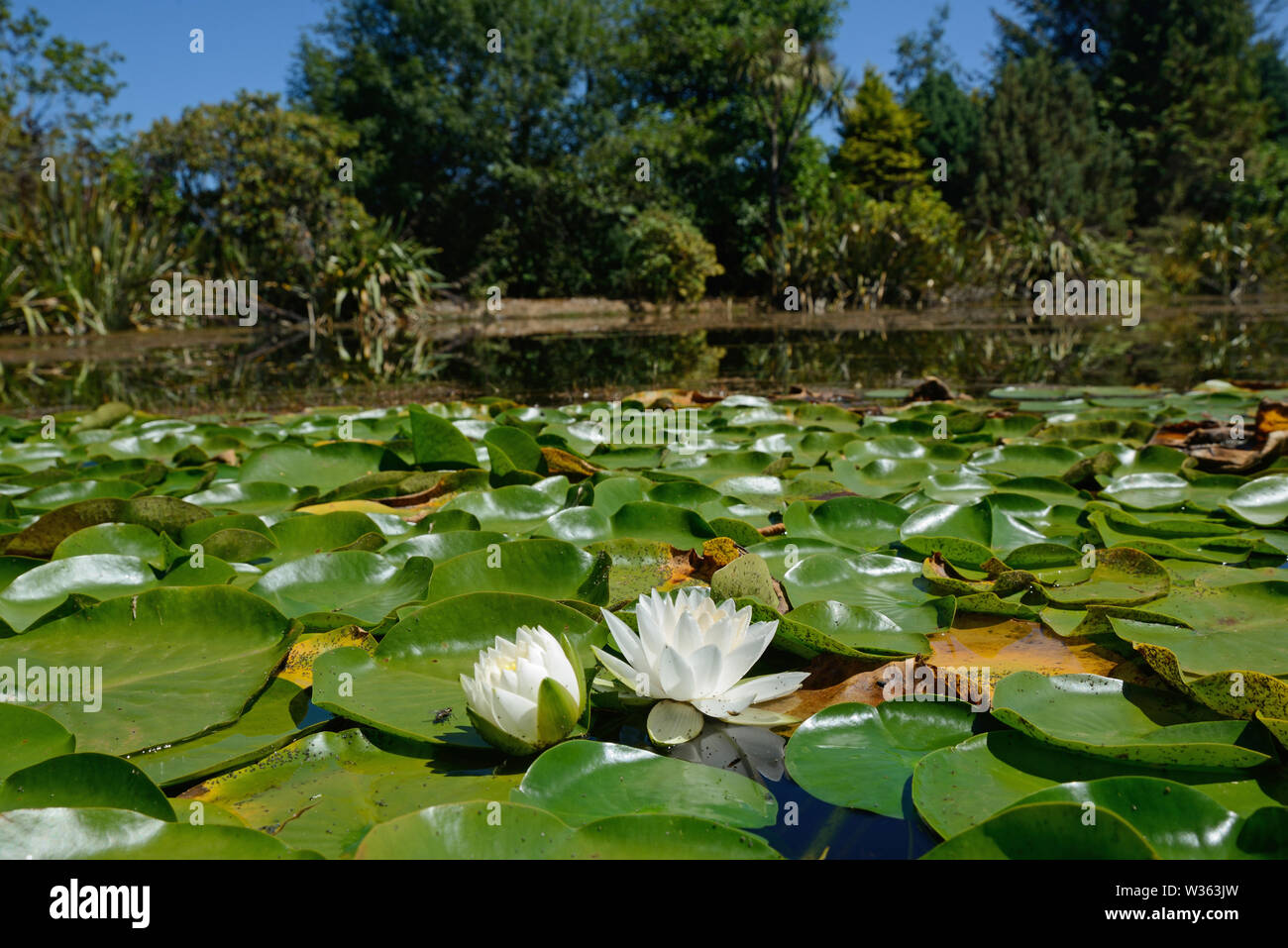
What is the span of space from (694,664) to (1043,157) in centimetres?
2041

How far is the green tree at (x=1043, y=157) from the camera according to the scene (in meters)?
17.7

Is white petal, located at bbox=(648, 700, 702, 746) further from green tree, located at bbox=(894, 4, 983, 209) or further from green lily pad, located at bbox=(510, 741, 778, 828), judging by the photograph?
green tree, located at bbox=(894, 4, 983, 209)

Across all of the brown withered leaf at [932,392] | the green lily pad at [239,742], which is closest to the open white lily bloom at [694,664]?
the green lily pad at [239,742]

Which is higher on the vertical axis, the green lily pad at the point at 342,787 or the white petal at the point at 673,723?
the white petal at the point at 673,723

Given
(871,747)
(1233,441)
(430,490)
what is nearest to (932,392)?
(1233,441)

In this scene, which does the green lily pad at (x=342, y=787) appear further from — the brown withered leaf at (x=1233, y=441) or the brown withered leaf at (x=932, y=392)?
the brown withered leaf at (x=932, y=392)

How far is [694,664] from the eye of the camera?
82 cm

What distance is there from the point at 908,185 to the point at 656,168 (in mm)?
6590

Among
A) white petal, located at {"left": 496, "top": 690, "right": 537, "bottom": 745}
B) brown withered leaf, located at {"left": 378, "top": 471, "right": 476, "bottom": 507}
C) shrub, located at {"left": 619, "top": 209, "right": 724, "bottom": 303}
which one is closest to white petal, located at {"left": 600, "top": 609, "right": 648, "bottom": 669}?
white petal, located at {"left": 496, "top": 690, "right": 537, "bottom": 745}

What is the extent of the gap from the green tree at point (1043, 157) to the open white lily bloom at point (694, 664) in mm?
18686

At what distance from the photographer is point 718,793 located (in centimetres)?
75

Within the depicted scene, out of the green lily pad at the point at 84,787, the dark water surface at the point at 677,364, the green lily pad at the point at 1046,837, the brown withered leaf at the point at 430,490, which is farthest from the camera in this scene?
the dark water surface at the point at 677,364

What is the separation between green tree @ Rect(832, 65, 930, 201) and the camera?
60.3 ft

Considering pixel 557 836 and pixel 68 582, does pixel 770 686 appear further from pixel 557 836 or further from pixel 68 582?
pixel 68 582
